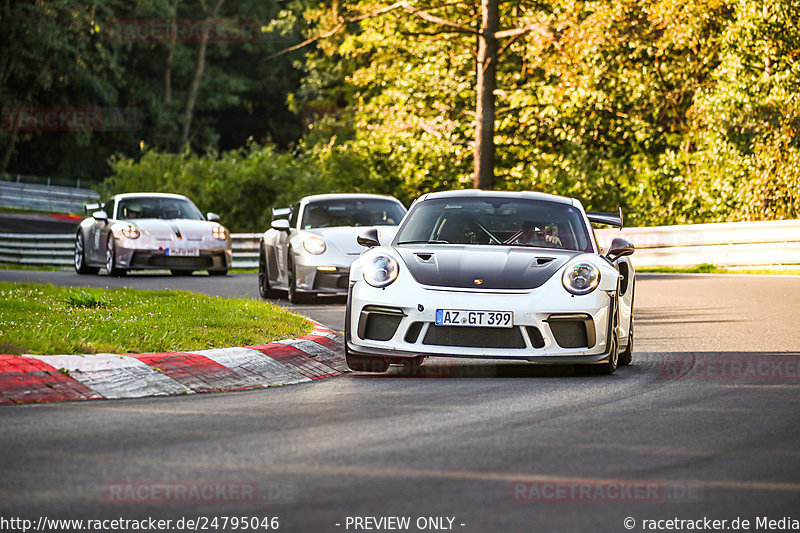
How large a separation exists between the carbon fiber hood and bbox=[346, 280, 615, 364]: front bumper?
0.34 ft

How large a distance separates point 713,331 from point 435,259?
4.42 metres

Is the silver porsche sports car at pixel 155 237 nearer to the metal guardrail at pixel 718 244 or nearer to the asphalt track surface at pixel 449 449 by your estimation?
the metal guardrail at pixel 718 244

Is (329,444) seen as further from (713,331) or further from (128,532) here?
(713,331)

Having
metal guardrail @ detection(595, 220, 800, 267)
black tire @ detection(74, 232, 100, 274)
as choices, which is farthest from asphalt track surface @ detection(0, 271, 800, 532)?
black tire @ detection(74, 232, 100, 274)

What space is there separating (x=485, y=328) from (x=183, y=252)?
14124 millimetres

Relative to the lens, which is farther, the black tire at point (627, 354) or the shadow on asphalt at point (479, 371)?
the black tire at point (627, 354)

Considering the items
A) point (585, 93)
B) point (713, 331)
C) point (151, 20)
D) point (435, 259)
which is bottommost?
point (713, 331)

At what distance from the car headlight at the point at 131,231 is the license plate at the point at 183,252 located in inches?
27.9

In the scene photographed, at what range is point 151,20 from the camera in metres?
66.7

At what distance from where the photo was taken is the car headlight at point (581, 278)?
918cm

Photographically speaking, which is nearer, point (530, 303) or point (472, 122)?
point (530, 303)

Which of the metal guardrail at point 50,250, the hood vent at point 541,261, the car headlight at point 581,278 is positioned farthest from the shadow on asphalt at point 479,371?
the metal guardrail at point 50,250

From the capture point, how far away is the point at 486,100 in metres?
30.1

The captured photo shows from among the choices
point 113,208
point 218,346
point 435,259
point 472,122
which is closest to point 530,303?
point 435,259
